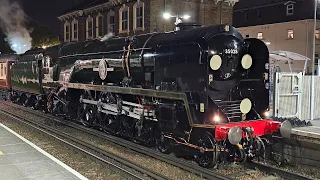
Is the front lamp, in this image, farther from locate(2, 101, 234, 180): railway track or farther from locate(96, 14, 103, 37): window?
locate(96, 14, 103, 37): window

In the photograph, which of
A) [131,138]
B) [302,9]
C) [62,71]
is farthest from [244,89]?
[302,9]

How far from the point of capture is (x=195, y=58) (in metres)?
7.61

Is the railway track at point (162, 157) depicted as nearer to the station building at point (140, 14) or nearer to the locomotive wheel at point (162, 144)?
the locomotive wheel at point (162, 144)

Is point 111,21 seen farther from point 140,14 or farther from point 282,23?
point 282,23

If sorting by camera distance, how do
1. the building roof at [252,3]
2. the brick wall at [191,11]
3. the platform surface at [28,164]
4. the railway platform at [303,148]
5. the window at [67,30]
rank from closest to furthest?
the platform surface at [28,164] < the railway platform at [303,148] < the brick wall at [191,11] < the window at [67,30] < the building roof at [252,3]

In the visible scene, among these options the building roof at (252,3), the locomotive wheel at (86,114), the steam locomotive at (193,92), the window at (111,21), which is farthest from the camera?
the building roof at (252,3)

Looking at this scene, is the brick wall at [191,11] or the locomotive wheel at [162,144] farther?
the brick wall at [191,11]

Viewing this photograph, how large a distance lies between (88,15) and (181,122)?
94.1ft

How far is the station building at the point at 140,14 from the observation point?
85.9 feet

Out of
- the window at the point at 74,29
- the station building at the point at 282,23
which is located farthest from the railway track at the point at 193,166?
the station building at the point at 282,23

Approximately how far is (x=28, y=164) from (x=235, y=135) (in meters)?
4.76

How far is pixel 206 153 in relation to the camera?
7.68 m

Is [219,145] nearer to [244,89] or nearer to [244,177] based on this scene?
[244,177]

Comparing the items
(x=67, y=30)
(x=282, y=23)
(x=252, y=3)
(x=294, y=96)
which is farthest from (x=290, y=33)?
(x=294, y=96)
